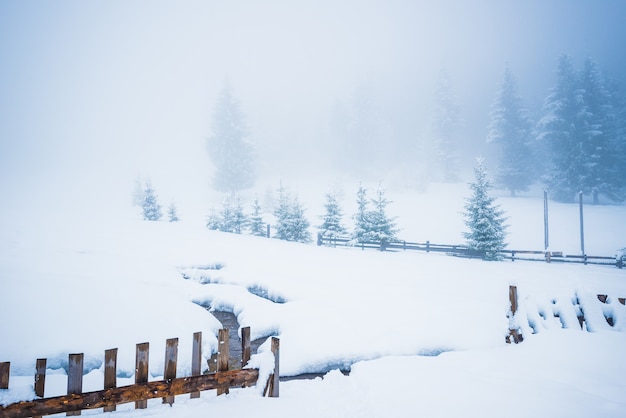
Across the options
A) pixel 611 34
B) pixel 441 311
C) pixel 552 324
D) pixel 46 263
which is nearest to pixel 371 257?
pixel 441 311

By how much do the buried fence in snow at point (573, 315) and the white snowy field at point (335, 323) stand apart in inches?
1.2

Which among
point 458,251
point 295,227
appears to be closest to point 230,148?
point 295,227

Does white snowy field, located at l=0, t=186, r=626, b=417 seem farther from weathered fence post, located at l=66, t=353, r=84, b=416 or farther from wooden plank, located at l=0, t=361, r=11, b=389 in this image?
weathered fence post, located at l=66, t=353, r=84, b=416

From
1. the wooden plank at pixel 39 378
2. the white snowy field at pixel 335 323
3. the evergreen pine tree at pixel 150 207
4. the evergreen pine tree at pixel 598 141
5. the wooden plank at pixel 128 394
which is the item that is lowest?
the white snowy field at pixel 335 323

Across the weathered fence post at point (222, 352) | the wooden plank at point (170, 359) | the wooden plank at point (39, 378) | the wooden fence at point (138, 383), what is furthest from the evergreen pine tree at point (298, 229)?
the wooden plank at point (39, 378)

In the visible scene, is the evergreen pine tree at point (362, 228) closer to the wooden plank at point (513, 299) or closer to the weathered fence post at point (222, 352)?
the wooden plank at point (513, 299)

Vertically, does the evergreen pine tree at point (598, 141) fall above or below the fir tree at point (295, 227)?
above

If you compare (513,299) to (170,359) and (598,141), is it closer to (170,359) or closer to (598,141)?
(170,359)

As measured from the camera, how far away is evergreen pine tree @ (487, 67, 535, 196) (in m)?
41.1

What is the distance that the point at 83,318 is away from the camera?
308 inches

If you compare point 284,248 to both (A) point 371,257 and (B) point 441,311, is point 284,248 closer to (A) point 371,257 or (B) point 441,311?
(A) point 371,257

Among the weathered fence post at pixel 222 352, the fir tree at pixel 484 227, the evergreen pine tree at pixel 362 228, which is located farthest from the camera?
the evergreen pine tree at pixel 362 228

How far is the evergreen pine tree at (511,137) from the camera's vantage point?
41.1 metres

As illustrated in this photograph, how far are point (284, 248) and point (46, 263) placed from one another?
36.9 ft
